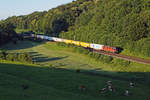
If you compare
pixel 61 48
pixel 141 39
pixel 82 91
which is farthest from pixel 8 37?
pixel 82 91

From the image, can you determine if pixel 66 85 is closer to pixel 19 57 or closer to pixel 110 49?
pixel 19 57

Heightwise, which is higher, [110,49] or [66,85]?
[110,49]

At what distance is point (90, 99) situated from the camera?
1838cm

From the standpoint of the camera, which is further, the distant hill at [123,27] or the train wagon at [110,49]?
the train wagon at [110,49]

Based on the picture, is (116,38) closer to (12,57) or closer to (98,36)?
(98,36)

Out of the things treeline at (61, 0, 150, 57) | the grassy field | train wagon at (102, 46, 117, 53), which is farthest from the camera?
train wagon at (102, 46, 117, 53)

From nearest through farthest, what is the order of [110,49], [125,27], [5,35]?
[110,49], [125,27], [5,35]

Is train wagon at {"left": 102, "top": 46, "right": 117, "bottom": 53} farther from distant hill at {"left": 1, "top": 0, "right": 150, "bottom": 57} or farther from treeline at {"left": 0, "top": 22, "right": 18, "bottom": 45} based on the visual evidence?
treeline at {"left": 0, "top": 22, "right": 18, "bottom": 45}

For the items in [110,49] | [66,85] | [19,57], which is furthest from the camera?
[110,49]

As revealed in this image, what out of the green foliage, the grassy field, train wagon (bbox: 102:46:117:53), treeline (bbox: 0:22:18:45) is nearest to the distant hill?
train wagon (bbox: 102:46:117:53)

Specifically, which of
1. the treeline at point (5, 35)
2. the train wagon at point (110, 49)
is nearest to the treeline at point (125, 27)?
the train wagon at point (110, 49)

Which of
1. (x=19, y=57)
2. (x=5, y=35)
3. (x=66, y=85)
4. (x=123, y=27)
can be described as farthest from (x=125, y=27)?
A: (x=5, y=35)

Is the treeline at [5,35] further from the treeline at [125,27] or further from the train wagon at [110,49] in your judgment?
the train wagon at [110,49]

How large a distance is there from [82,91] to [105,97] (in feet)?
10.4
